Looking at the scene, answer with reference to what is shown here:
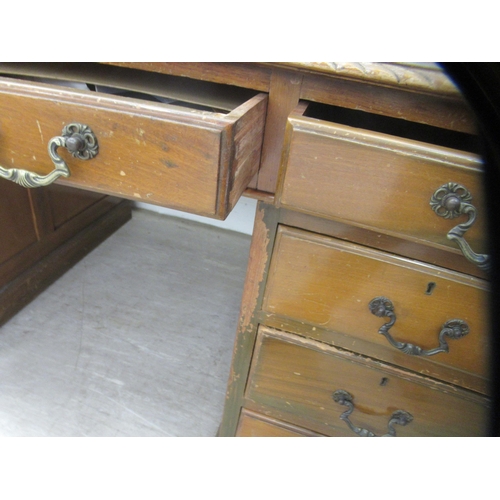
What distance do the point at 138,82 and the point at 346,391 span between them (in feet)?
1.64

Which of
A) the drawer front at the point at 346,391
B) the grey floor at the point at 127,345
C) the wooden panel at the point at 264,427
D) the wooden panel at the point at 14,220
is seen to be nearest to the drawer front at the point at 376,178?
the drawer front at the point at 346,391

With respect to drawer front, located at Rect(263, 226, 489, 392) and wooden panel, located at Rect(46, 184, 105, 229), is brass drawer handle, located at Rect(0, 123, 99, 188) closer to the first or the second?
drawer front, located at Rect(263, 226, 489, 392)

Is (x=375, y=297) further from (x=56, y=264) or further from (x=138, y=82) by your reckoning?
(x=56, y=264)

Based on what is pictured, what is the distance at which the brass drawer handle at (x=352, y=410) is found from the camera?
0.52 m

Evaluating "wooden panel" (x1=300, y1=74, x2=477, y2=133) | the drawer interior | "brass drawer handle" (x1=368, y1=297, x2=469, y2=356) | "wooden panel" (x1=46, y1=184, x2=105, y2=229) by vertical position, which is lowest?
"wooden panel" (x1=46, y1=184, x2=105, y2=229)

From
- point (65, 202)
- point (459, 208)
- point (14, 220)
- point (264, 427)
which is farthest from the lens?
point (65, 202)

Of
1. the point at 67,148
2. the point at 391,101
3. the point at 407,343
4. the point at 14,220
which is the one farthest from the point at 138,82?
the point at 14,220

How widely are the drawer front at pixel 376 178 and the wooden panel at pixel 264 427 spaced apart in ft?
1.23

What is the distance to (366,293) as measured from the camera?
449 millimetres

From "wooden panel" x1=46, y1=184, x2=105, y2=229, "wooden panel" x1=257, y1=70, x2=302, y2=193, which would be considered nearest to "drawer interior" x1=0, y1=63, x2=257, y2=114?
"wooden panel" x1=257, y1=70, x2=302, y2=193

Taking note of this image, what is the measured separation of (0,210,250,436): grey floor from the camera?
80 cm

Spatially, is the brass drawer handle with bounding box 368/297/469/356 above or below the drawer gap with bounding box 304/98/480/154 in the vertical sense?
below

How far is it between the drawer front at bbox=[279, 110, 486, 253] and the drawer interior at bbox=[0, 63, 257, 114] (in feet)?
0.48

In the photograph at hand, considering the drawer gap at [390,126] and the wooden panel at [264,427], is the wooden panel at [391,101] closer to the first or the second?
the drawer gap at [390,126]
